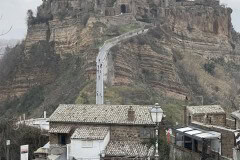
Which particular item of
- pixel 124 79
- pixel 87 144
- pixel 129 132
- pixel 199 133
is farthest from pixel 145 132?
pixel 124 79

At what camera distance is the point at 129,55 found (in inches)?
2379

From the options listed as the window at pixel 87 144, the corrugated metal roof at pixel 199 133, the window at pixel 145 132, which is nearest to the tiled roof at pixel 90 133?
the window at pixel 87 144

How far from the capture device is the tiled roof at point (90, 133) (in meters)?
27.4

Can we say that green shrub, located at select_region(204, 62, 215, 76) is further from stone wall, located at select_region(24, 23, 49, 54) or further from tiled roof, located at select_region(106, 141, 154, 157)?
tiled roof, located at select_region(106, 141, 154, 157)

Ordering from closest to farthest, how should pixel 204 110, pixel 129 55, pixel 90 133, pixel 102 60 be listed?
1. pixel 90 133
2. pixel 204 110
3. pixel 102 60
4. pixel 129 55

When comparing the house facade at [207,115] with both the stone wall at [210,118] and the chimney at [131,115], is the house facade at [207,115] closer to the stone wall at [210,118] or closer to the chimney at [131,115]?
the stone wall at [210,118]

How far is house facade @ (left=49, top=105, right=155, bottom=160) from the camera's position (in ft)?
90.1

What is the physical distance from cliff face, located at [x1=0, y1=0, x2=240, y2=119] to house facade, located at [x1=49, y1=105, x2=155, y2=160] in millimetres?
19316

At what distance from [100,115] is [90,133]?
6.72 ft

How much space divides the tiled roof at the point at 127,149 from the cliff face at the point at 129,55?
67.1 feet

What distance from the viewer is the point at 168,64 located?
6450cm

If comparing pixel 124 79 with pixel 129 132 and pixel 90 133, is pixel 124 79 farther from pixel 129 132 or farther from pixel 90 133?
pixel 90 133

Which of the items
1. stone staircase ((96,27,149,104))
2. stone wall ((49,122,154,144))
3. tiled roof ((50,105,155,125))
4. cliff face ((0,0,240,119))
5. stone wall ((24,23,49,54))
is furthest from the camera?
stone wall ((24,23,49,54))

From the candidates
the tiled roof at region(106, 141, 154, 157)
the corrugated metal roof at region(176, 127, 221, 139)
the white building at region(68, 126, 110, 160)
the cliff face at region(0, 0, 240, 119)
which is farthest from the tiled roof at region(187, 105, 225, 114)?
the cliff face at region(0, 0, 240, 119)
